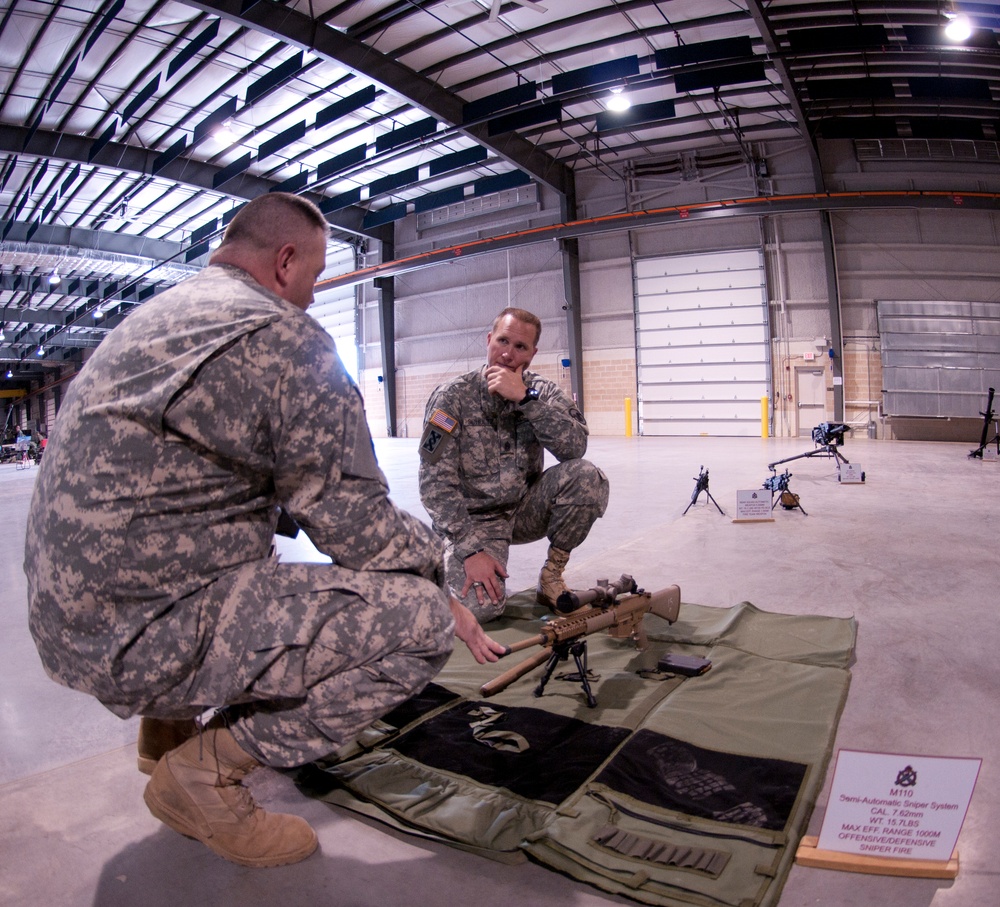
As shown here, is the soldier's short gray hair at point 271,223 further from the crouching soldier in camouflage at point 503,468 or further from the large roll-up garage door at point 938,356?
the large roll-up garage door at point 938,356

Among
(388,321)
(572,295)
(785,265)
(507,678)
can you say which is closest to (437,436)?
(507,678)

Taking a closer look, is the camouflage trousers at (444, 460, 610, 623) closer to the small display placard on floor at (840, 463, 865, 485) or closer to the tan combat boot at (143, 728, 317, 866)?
the tan combat boot at (143, 728, 317, 866)

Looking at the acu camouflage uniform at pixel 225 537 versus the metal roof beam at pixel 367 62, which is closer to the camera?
the acu camouflage uniform at pixel 225 537

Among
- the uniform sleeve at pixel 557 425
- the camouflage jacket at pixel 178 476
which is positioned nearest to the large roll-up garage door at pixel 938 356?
the uniform sleeve at pixel 557 425

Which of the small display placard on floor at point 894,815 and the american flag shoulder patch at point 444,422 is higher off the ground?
the american flag shoulder patch at point 444,422

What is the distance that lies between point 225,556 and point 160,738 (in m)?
0.58

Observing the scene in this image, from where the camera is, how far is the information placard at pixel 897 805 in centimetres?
108

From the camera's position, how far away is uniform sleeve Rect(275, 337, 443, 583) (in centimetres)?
108

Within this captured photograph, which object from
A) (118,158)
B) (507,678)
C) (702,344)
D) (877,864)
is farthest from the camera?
(702,344)

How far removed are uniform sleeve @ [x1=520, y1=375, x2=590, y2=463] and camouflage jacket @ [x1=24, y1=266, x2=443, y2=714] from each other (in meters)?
1.52

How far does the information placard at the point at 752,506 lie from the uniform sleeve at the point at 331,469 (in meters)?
3.75

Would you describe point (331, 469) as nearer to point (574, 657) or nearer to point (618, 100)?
point (574, 657)

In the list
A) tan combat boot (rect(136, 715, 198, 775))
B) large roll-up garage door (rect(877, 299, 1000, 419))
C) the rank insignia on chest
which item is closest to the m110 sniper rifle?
tan combat boot (rect(136, 715, 198, 775))

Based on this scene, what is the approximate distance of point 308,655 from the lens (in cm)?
109
